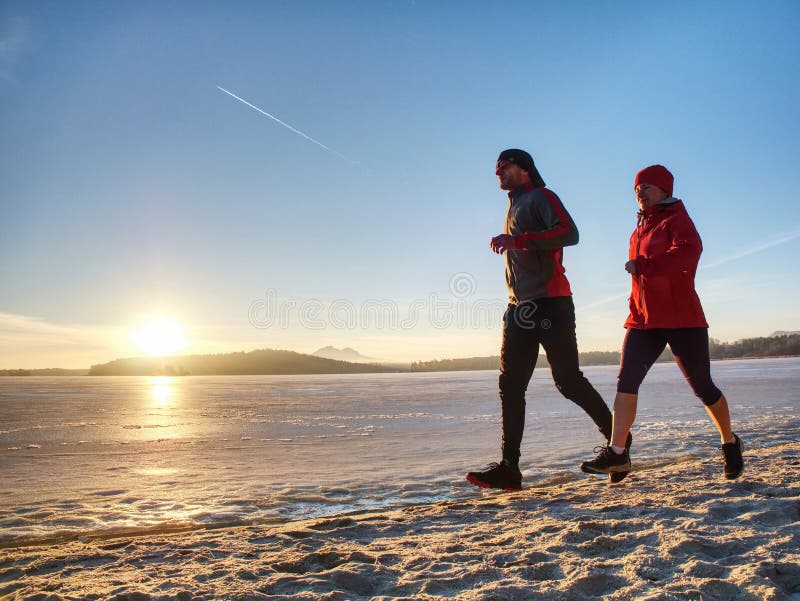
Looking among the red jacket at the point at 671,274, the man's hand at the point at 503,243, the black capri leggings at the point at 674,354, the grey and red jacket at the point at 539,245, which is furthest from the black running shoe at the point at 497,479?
the man's hand at the point at 503,243

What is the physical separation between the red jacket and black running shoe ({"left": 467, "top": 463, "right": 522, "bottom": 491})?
1212 mm

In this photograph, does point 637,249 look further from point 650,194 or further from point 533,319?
point 533,319

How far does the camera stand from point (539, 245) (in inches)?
143

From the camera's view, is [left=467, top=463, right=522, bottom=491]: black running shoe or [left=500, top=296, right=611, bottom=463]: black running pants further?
[left=500, top=296, right=611, bottom=463]: black running pants

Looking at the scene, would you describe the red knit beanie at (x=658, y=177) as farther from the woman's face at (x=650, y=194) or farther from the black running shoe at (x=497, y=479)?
the black running shoe at (x=497, y=479)

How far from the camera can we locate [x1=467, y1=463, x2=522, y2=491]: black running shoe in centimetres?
351

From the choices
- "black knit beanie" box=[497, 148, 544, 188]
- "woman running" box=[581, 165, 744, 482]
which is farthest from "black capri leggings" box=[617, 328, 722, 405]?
"black knit beanie" box=[497, 148, 544, 188]

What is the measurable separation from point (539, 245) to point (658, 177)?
2.89 ft

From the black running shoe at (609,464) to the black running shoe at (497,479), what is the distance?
41 cm

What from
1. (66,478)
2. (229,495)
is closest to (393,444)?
(229,495)

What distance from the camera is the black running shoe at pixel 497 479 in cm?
351

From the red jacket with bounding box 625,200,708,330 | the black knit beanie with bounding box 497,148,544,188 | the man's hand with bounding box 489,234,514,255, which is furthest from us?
the black knit beanie with bounding box 497,148,544,188

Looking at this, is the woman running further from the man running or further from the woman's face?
the man running

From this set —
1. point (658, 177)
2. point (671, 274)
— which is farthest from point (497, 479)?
point (658, 177)
